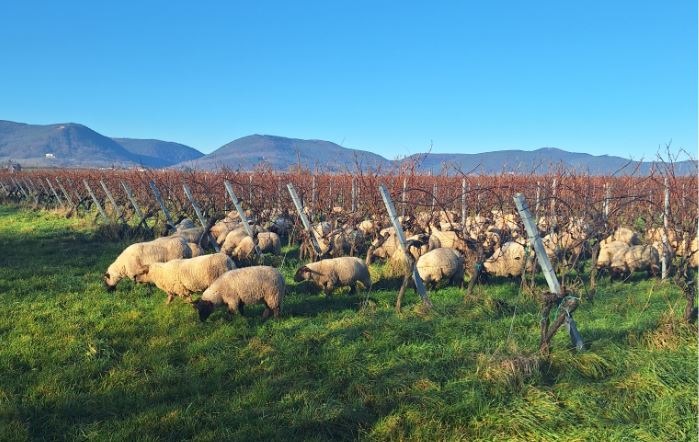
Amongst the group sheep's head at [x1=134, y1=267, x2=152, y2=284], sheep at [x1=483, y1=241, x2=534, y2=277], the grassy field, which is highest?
sheep at [x1=483, y1=241, x2=534, y2=277]

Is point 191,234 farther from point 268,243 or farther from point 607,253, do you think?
point 607,253

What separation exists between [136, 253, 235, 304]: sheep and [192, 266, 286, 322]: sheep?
2.53 ft

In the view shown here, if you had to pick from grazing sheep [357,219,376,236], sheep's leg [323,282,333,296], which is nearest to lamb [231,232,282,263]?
grazing sheep [357,219,376,236]

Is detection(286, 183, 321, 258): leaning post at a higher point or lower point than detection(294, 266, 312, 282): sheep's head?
higher

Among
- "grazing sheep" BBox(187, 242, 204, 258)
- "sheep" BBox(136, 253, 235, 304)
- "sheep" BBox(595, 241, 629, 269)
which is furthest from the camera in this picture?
"grazing sheep" BBox(187, 242, 204, 258)

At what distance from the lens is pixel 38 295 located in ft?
24.3

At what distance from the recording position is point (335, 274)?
303 inches

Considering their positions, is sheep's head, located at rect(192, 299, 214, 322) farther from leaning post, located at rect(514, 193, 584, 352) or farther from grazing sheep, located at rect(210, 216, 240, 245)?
grazing sheep, located at rect(210, 216, 240, 245)

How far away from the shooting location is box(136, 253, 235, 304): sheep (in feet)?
23.5

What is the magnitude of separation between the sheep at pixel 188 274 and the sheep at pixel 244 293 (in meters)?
0.77

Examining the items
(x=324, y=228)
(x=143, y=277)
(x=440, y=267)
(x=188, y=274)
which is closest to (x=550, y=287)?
(x=440, y=267)

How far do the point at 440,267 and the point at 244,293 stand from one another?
3.47 meters

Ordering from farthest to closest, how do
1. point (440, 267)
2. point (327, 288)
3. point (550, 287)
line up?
point (440, 267) < point (327, 288) < point (550, 287)

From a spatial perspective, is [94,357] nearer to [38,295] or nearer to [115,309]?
[115,309]
